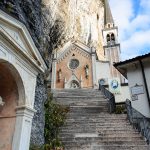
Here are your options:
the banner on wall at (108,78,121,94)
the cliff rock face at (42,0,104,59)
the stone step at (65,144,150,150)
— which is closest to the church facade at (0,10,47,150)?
the stone step at (65,144,150,150)

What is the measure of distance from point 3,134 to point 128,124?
6.54 metres

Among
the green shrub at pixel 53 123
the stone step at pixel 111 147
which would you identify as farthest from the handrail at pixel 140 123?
the green shrub at pixel 53 123

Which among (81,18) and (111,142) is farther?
(81,18)

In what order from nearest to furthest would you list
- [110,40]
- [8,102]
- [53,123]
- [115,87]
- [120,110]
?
[8,102] < [53,123] < [120,110] < [115,87] < [110,40]

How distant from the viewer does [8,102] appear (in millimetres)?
5301

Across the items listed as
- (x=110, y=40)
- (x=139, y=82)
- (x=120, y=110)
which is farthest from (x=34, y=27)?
(x=110, y=40)

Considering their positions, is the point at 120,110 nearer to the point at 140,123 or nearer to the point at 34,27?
the point at 140,123

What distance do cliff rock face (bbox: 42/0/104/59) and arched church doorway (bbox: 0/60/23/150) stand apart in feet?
84.4

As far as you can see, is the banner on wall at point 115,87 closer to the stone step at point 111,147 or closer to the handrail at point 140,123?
the handrail at point 140,123

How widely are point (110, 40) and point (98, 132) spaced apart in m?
40.6

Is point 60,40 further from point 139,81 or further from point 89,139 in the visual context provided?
point 89,139

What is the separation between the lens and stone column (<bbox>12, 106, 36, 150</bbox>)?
488 centimetres

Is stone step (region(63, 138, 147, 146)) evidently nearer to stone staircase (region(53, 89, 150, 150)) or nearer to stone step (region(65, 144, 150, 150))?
stone staircase (region(53, 89, 150, 150))

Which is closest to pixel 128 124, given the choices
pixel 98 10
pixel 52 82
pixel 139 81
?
pixel 139 81
